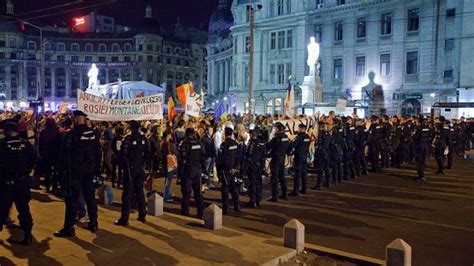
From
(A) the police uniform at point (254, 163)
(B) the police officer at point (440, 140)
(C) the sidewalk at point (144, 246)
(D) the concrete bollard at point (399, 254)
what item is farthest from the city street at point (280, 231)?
(B) the police officer at point (440, 140)

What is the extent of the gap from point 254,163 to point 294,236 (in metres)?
3.45

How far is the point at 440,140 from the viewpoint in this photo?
17219 millimetres

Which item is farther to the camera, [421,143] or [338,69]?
[338,69]

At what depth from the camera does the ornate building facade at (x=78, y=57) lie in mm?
100562

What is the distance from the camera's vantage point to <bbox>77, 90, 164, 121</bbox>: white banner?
10.9 meters

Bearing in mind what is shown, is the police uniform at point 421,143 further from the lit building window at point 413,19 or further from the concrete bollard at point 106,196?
the lit building window at point 413,19

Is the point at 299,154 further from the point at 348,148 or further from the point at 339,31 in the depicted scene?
the point at 339,31

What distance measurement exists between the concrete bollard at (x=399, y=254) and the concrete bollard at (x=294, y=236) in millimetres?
1593

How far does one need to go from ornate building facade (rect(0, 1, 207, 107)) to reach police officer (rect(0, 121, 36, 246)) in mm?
98990

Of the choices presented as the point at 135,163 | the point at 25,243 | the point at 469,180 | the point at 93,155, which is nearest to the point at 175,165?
the point at 135,163

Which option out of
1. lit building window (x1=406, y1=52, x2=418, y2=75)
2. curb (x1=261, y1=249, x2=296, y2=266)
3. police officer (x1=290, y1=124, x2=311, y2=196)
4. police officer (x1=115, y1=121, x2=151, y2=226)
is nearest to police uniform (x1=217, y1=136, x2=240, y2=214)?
police officer (x1=115, y1=121, x2=151, y2=226)

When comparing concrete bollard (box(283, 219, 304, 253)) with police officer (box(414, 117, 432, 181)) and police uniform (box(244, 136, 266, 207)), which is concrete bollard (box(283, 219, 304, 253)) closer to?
police uniform (box(244, 136, 266, 207))

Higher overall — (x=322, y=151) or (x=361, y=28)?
(x=361, y=28)

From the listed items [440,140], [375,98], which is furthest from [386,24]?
[440,140]
